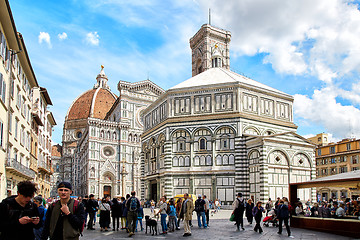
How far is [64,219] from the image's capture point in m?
5.72

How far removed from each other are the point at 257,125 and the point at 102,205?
24.2m

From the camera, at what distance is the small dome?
10856 centimetres

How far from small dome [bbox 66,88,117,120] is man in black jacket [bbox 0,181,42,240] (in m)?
103

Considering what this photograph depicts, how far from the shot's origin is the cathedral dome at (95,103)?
109 meters

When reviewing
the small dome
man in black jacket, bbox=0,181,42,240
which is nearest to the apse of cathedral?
man in black jacket, bbox=0,181,42,240

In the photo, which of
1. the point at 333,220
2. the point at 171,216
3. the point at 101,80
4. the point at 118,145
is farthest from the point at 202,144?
the point at 101,80

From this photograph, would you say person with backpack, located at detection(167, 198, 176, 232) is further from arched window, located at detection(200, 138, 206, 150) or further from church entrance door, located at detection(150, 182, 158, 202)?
church entrance door, located at detection(150, 182, 158, 202)

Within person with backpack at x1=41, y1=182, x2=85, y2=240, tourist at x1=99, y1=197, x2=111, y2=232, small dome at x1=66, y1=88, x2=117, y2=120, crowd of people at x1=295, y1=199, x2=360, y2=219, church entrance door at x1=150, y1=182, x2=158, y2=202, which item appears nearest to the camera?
person with backpack at x1=41, y1=182, x2=85, y2=240

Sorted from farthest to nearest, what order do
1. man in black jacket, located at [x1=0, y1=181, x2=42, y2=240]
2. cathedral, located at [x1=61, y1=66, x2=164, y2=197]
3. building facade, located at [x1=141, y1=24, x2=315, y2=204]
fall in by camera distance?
cathedral, located at [x1=61, y1=66, x2=164, y2=197]
building facade, located at [x1=141, y1=24, x2=315, y2=204]
man in black jacket, located at [x1=0, y1=181, x2=42, y2=240]

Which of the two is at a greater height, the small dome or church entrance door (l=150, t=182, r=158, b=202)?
the small dome

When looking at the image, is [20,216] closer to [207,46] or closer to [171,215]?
[171,215]

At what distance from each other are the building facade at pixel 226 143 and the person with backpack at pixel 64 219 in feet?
95.4

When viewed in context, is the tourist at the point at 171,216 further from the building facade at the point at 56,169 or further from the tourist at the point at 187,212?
the building facade at the point at 56,169

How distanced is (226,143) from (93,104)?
78.8 metres
